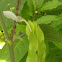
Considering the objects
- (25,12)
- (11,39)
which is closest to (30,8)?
(25,12)

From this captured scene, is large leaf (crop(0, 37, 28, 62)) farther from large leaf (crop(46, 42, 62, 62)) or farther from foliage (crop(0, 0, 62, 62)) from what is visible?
large leaf (crop(46, 42, 62, 62))

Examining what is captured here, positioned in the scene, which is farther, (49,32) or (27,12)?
(27,12)

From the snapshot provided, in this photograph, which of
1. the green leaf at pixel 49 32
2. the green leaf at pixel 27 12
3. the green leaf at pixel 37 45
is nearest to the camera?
the green leaf at pixel 37 45

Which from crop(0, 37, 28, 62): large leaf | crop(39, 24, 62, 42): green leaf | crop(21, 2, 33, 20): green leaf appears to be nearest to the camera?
crop(39, 24, 62, 42): green leaf

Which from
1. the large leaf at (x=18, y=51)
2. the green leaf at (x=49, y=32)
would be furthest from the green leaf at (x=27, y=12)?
the green leaf at (x=49, y=32)

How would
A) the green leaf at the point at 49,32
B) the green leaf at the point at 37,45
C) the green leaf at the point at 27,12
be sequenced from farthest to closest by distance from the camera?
1. the green leaf at the point at 27,12
2. the green leaf at the point at 49,32
3. the green leaf at the point at 37,45

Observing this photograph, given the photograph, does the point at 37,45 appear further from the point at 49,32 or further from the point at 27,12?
the point at 27,12

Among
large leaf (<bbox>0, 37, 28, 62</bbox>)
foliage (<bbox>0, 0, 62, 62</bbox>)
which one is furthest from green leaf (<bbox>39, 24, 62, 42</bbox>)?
large leaf (<bbox>0, 37, 28, 62</bbox>)

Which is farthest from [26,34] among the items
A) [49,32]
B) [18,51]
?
[18,51]

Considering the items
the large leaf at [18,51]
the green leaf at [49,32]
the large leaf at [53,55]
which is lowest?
the large leaf at [53,55]

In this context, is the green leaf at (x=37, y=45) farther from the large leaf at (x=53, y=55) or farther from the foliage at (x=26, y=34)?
the large leaf at (x=53, y=55)

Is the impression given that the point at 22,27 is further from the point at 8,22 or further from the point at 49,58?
the point at 49,58
